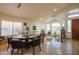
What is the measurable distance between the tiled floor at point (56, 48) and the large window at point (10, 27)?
29 centimetres

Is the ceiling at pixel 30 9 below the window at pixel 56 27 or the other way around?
the other way around

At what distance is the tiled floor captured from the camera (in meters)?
2.95

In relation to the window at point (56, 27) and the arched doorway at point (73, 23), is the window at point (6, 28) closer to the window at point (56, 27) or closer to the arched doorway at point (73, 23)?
the window at point (56, 27)

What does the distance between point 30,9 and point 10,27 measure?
710 mm

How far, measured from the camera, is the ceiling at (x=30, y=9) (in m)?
2.92

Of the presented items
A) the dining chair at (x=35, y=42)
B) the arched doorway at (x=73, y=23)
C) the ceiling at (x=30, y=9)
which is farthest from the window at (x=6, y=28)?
the arched doorway at (x=73, y=23)

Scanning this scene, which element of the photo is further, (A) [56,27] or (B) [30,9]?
(A) [56,27]

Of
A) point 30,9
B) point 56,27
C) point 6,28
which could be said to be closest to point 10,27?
point 6,28

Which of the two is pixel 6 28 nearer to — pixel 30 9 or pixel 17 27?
pixel 17 27

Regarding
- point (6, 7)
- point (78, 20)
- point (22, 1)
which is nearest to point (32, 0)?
point (22, 1)

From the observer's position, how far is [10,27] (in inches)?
121

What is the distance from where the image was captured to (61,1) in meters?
2.90

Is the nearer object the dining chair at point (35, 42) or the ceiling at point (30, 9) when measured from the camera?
the ceiling at point (30, 9)

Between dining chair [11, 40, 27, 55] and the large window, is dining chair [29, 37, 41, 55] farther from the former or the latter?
the large window
